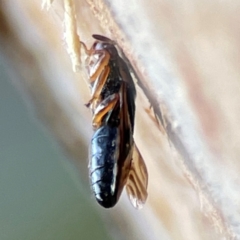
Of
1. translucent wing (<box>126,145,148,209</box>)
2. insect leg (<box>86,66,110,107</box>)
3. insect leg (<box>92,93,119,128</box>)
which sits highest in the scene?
insect leg (<box>86,66,110,107</box>)

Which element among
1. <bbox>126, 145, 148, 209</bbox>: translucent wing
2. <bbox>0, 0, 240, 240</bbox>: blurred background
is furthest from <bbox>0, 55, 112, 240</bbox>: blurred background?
<bbox>126, 145, 148, 209</bbox>: translucent wing

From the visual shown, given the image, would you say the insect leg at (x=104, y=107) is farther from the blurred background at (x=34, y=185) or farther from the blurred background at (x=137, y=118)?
the blurred background at (x=34, y=185)

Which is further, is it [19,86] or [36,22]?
[19,86]

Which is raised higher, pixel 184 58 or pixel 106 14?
pixel 106 14

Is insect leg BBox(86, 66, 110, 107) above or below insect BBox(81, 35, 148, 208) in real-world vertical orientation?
above

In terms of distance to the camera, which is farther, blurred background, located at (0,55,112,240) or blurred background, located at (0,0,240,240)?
blurred background, located at (0,55,112,240)

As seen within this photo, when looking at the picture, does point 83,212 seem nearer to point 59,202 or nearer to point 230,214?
point 59,202

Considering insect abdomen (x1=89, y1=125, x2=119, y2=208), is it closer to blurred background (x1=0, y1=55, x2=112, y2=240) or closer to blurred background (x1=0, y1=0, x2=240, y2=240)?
blurred background (x1=0, y1=0, x2=240, y2=240)

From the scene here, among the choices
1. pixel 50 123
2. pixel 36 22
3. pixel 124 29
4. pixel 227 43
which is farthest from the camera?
pixel 50 123

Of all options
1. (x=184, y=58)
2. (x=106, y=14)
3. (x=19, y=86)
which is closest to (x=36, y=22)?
(x=19, y=86)
